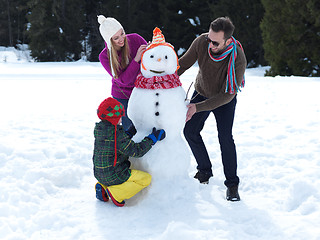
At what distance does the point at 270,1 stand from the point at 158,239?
1171cm

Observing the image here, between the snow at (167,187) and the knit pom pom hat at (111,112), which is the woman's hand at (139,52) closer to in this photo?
the knit pom pom hat at (111,112)

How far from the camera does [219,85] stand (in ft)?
10.1

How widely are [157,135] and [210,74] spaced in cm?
71

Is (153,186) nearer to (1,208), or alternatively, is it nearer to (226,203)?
(226,203)

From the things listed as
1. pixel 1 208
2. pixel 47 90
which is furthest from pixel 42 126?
pixel 47 90

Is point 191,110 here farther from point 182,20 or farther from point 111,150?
point 182,20

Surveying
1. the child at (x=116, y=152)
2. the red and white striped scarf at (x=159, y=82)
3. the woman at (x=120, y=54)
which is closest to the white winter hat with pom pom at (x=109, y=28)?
the woman at (x=120, y=54)

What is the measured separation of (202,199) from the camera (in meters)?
3.09

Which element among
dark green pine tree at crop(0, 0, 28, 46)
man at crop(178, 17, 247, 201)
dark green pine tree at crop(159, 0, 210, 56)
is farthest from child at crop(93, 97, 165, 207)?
dark green pine tree at crop(0, 0, 28, 46)

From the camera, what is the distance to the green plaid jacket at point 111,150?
2834 millimetres

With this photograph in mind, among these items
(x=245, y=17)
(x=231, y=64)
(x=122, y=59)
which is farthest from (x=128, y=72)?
(x=245, y=17)

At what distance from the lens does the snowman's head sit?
9.57 feet

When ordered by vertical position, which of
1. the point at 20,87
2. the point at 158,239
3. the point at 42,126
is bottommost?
the point at 20,87

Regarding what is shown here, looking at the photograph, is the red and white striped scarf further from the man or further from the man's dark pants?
the man's dark pants
